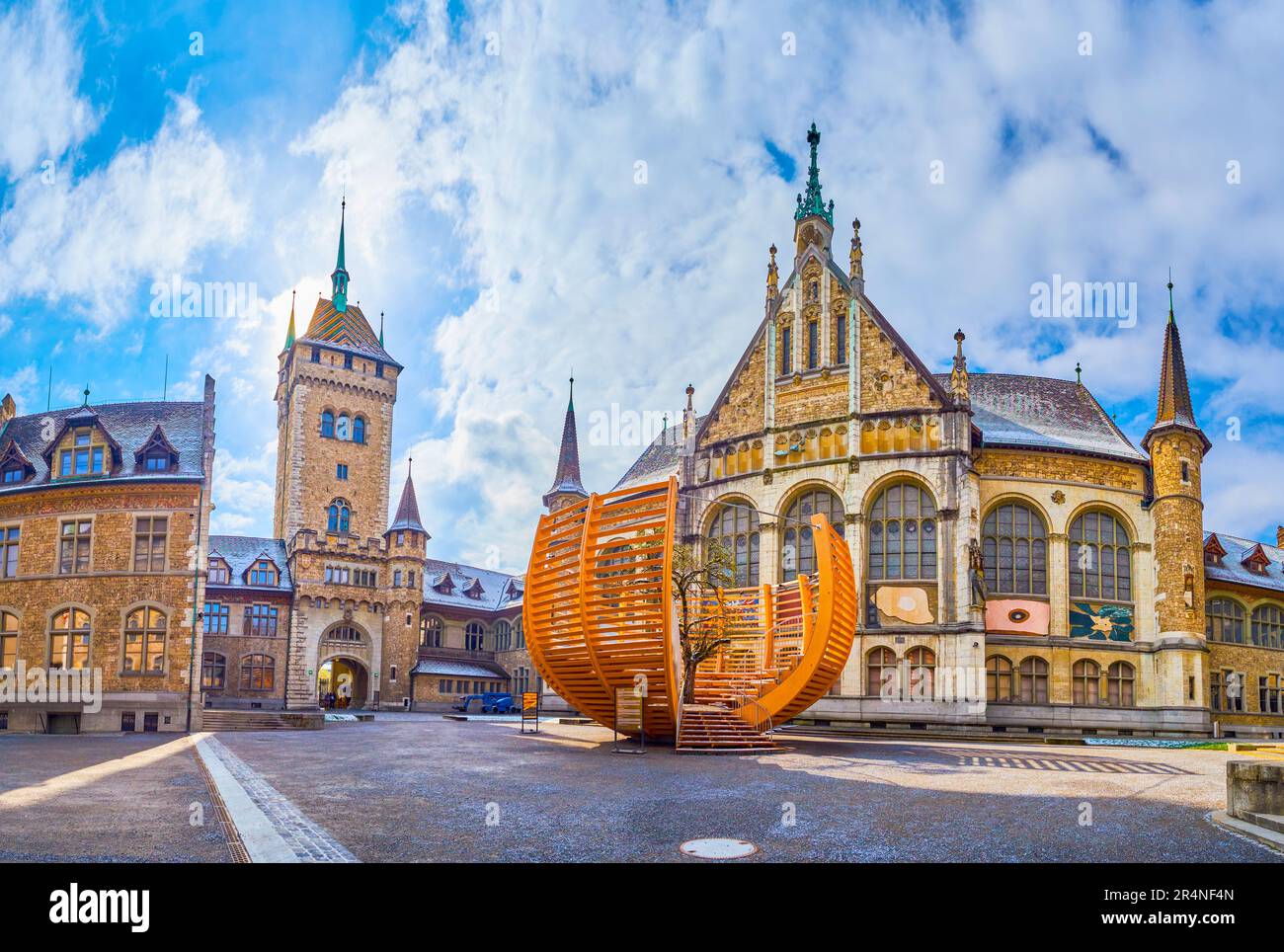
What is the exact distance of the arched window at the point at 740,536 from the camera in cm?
4022

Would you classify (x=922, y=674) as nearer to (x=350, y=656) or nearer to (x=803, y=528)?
(x=803, y=528)

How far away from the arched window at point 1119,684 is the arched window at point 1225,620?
670 centimetres

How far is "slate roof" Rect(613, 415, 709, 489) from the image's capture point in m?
52.7

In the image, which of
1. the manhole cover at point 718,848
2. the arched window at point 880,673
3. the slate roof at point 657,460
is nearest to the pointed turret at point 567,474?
the slate roof at point 657,460

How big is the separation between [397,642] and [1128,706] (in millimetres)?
43227

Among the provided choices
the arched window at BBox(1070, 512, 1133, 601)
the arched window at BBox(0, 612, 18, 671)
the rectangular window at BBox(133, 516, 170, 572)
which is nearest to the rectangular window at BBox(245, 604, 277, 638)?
the arched window at BBox(0, 612, 18, 671)

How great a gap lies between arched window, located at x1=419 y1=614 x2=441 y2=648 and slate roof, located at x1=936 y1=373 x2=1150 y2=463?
39.3m

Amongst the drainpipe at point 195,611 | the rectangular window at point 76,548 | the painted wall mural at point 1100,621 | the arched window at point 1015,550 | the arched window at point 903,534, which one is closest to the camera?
the drainpipe at point 195,611

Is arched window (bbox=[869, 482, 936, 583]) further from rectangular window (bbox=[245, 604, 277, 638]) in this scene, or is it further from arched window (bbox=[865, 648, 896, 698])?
rectangular window (bbox=[245, 604, 277, 638])

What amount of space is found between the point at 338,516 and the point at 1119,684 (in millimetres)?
47990

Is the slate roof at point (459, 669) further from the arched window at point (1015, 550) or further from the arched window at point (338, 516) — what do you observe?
the arched window at point (1015, 550)

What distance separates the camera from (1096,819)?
1155cm
